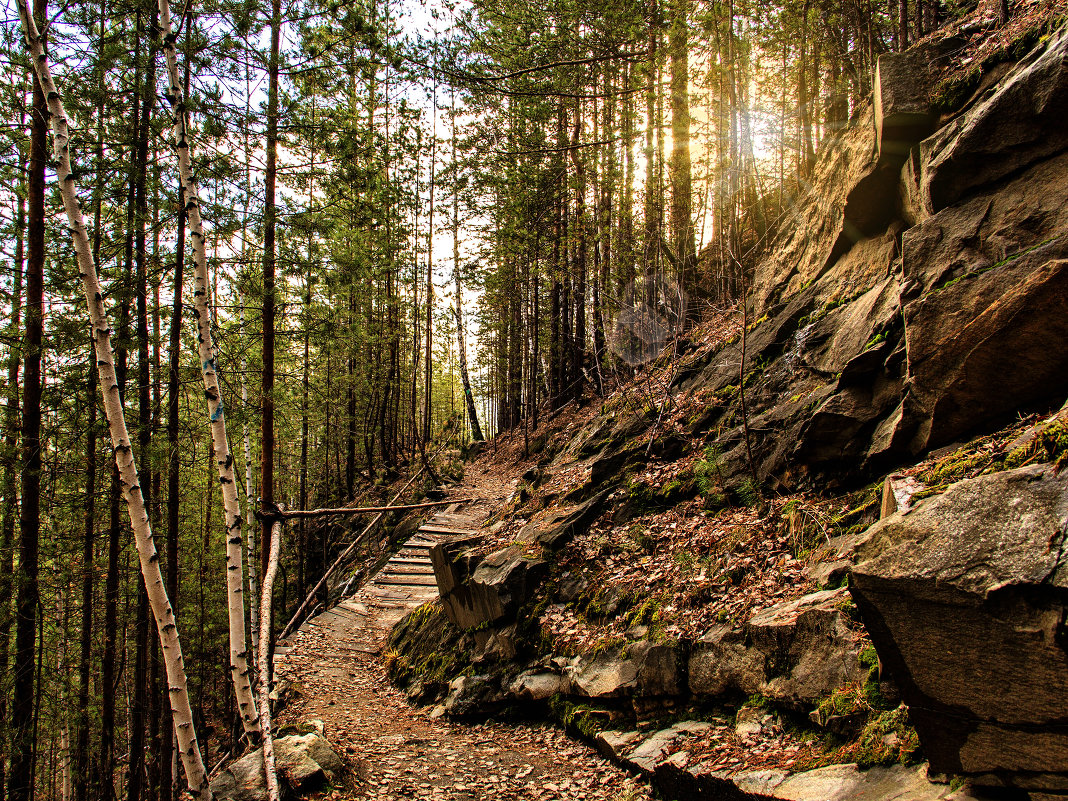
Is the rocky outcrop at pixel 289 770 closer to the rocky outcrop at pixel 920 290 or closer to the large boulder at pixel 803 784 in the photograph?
the large boulder at pixel 803 784

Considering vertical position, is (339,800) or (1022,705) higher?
(1022,705)

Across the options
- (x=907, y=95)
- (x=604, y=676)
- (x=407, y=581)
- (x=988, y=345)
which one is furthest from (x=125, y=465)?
(x=907, y=95)

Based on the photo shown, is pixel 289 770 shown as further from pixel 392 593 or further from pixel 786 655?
pixel 392 593

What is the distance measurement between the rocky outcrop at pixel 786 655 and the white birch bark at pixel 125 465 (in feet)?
15.0

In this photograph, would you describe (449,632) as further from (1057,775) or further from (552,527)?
(1057,775)

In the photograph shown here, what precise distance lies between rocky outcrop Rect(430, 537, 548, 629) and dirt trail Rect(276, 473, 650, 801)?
54.4 inches

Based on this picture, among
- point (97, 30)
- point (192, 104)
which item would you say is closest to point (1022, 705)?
point (192, 104)

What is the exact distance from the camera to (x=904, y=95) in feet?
20.6

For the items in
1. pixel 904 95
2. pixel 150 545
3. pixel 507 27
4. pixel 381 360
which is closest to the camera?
pixel 150 545

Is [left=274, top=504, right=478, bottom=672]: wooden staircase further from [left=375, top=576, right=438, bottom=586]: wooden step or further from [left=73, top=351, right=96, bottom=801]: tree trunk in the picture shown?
[left=73, top=351, right=96, bottom=801]: tree trunk

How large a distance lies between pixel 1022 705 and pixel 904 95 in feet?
21.9

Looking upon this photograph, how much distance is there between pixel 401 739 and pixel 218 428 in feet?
14.6

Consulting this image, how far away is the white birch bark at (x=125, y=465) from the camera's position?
4605 millimetres

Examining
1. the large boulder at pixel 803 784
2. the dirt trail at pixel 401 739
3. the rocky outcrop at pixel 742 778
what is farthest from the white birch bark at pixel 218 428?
the large boulder at pixel 803 784
